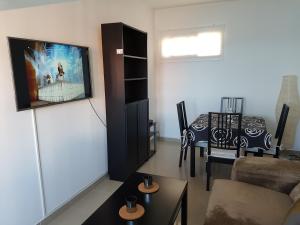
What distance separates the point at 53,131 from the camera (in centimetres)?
221

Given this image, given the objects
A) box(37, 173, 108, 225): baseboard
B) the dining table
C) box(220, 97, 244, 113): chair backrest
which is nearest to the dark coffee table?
box(37, 173, 108, 225): baseboard

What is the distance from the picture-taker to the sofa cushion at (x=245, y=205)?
1513mm

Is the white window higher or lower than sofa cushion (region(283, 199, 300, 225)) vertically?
higher

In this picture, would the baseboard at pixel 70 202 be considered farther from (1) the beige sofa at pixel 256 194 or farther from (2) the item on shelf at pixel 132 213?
(1) the beige sofa at pixel 256 194

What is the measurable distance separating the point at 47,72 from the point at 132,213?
1.44 m

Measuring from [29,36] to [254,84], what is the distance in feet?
11.3

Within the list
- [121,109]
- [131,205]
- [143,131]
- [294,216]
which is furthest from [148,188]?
[143,131]

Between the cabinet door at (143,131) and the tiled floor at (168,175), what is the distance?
0.18 metres

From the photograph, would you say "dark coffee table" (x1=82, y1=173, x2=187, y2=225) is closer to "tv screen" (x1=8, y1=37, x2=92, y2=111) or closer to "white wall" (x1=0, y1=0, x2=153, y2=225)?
"white wall" (x1=0, y1=0, x2=153, y2=225)

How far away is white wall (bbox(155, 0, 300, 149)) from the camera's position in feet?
11.8

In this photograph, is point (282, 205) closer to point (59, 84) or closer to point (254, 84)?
point (59, 84)

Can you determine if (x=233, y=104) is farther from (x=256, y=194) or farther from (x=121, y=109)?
(x=256, y=194)

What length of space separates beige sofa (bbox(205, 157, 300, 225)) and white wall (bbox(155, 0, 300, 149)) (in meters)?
2.17

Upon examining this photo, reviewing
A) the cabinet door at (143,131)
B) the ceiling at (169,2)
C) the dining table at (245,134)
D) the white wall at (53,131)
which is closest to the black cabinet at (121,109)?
the cabinet door at (143,131)
